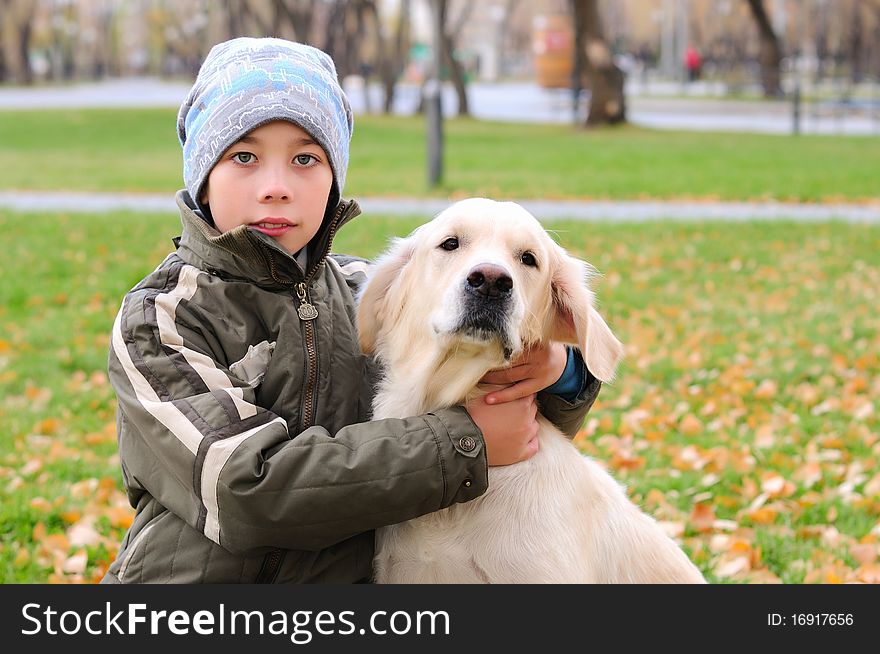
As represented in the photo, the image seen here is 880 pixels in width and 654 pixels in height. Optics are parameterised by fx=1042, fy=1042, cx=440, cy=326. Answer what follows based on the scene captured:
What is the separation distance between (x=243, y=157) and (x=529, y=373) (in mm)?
948

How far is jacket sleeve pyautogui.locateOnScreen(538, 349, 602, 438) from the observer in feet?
9.75

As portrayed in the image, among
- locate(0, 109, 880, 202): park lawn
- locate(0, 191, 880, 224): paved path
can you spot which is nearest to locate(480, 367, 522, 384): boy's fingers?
locate(0, 191, 880, 224): paved path

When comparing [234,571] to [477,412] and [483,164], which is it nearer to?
[477,412]

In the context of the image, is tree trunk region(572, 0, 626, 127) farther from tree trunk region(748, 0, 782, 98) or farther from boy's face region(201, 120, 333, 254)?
boy's face region(201, 120, 333, 254)

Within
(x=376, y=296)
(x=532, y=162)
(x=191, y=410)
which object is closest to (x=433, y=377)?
(x=376, y=296)

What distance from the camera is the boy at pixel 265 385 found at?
244 cm

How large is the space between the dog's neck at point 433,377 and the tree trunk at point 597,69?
25698 mm

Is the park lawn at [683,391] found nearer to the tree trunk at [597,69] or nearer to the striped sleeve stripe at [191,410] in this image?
the striped sleeve stripe at [191,410]

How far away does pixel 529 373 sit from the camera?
9.30 feet

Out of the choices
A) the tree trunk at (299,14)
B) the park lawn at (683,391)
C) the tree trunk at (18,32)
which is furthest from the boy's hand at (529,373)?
the tree trunk at (18,32)

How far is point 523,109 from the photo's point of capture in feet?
141

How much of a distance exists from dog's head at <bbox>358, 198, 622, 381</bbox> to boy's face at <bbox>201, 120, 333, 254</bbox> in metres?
0.34

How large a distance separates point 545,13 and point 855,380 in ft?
266

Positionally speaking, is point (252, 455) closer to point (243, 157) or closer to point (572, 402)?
point (243, 157)
